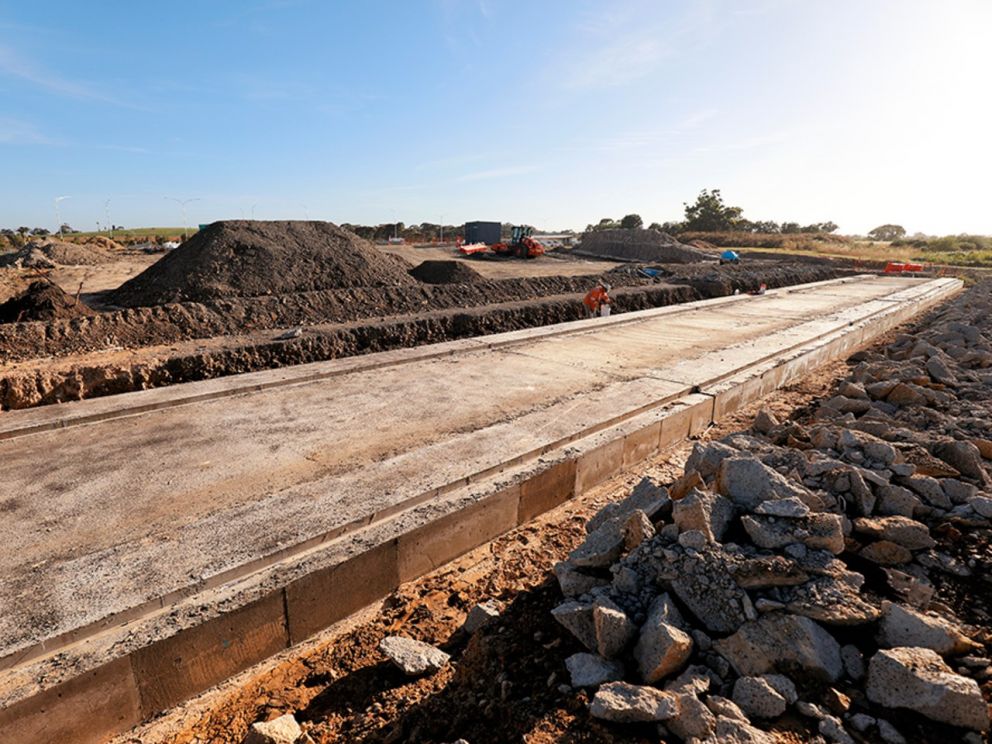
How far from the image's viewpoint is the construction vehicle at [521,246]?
27.6 metres

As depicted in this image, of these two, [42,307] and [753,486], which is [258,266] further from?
[753,486]

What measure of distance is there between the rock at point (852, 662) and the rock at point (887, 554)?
648mm

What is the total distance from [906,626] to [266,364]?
7273 millimetres

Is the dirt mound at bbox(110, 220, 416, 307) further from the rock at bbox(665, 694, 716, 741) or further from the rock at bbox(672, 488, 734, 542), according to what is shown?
the rock at bbox(665, 694, 716, 741)

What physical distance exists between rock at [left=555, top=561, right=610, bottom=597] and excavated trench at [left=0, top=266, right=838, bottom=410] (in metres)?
5.72

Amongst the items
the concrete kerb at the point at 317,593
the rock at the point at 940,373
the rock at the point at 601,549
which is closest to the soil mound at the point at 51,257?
the concrete kerb at the point at 317,593

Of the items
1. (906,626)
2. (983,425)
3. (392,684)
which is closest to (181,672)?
(392,684)

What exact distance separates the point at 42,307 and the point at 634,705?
10836 millimetres

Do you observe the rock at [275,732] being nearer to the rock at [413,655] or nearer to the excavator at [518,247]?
the rock at [413,655]

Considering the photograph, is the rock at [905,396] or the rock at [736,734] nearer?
the rock at [736,734]

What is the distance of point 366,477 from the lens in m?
4.08

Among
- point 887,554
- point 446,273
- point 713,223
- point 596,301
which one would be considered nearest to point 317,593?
point 887,554

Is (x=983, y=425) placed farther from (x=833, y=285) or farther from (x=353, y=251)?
(x=833, y=285)

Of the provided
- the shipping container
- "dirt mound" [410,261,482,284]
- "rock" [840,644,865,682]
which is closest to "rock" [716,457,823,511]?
"rock" [840,644,865,682]
